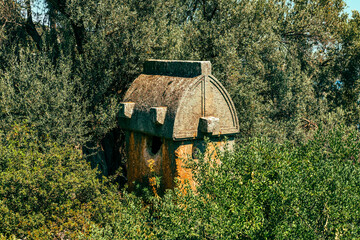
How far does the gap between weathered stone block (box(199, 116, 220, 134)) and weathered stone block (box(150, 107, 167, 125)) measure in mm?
1191

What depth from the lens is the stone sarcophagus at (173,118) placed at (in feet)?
33.0

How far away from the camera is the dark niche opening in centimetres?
1118

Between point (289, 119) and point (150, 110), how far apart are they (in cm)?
1077

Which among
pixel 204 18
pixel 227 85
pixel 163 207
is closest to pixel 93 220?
pixel 163 207

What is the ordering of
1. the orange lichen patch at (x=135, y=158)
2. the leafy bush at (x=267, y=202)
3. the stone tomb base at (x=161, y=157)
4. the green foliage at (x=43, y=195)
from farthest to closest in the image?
the orange lichen patch at (x=135, y=158)
the stone tomb base at (x=161, y=157)
the green foliage at (x=43, y=195)
the leafy bush at (x=267, y=202)

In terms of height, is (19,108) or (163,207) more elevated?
(19,108)

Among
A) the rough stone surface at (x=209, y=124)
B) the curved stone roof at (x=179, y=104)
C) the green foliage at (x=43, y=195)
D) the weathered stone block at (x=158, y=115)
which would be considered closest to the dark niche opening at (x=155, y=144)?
the curved stone roof at (x=179, y=104)

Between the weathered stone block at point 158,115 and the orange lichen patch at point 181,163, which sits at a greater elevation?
the weathered stone block at point 158,115

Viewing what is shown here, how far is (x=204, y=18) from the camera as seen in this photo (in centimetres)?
1716

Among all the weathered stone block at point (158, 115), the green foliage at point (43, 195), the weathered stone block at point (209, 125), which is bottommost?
the green foliage at point (43, 195)

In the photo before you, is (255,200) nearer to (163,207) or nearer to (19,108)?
(163,207)

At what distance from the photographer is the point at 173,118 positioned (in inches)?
390

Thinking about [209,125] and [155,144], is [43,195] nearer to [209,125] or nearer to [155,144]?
[155,144]

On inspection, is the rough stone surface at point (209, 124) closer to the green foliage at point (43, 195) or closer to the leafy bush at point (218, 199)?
the leafy bush at point (218, 199)
